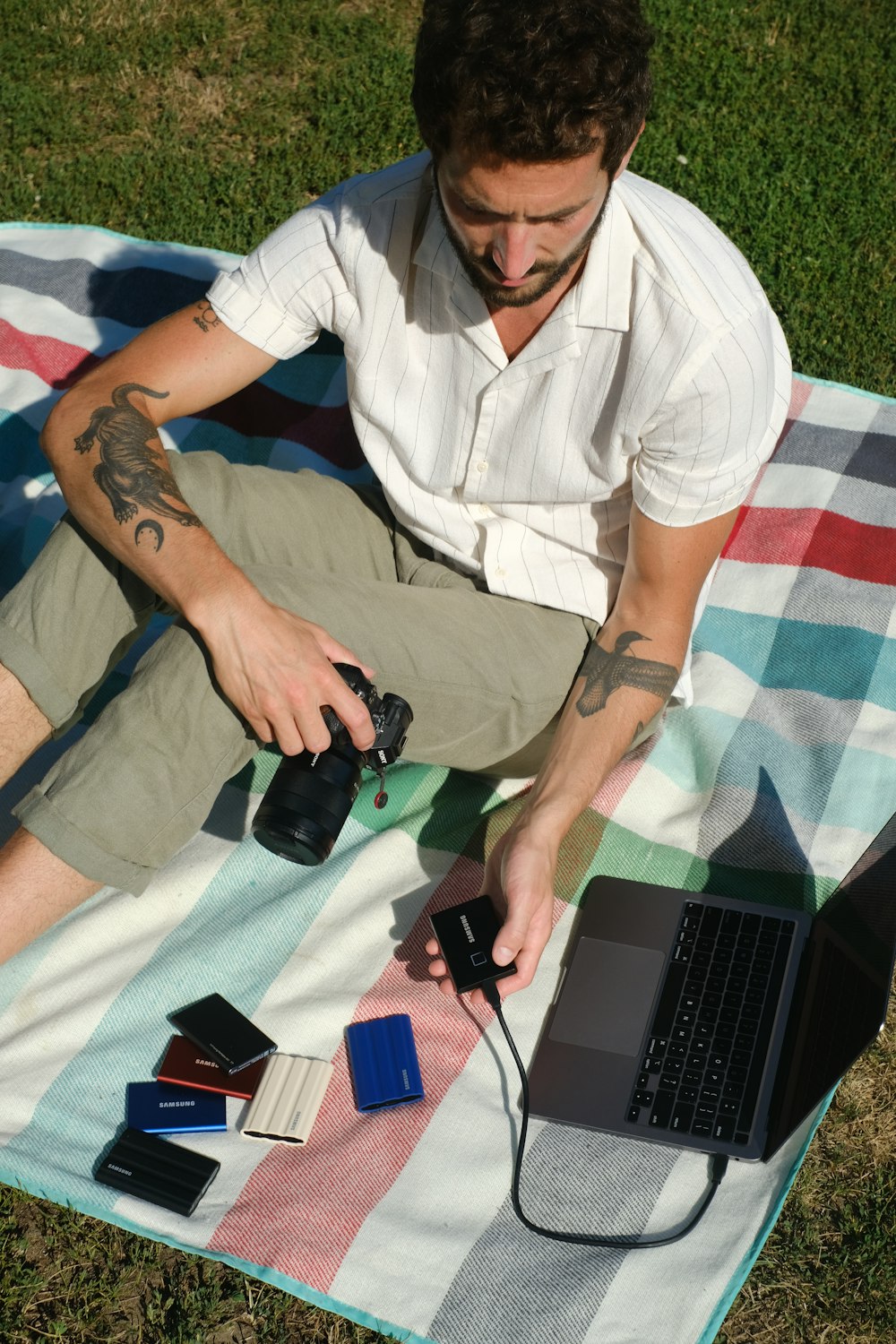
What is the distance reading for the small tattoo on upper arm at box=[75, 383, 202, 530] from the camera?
204cm

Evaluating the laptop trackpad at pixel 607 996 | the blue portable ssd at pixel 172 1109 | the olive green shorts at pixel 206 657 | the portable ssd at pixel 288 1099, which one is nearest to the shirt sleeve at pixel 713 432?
the olive green shorts at pixel 206 657

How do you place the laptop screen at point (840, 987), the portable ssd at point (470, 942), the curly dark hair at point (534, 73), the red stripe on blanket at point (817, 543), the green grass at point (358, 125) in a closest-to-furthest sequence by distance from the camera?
1. the curly dark hair at point (534, 73)
2. the laptop screen at point (840, 987)
3. the portable ssd at point (470, 942)
4. the red stripe on blanket at point (817, 543)
5. the green grass at point (358, 125)

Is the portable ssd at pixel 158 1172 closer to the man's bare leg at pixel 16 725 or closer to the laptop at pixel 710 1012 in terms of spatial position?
the laptop at pixel 710 1012

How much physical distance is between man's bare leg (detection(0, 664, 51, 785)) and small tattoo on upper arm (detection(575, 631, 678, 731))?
0.96 m

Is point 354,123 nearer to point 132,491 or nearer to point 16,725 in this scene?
point 132,491

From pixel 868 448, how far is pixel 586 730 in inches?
56.3

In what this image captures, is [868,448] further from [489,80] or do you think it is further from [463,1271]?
[463,1271]

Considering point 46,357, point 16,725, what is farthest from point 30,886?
point 46,357

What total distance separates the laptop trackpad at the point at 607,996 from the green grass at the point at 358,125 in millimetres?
2074

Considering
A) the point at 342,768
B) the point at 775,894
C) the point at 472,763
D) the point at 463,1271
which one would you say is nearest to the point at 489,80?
the point at 342,768

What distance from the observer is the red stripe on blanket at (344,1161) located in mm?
1857

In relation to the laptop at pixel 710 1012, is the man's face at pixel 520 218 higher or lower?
higher

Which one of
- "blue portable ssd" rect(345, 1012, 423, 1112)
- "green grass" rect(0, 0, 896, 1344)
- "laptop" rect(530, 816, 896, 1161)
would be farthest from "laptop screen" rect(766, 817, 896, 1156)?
"green grass" rect(0, 0, 896, 1344)

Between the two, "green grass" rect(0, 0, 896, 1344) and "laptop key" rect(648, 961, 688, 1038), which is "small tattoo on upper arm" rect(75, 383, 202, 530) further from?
"green grass" rect(0, 0, 896, 1344)
